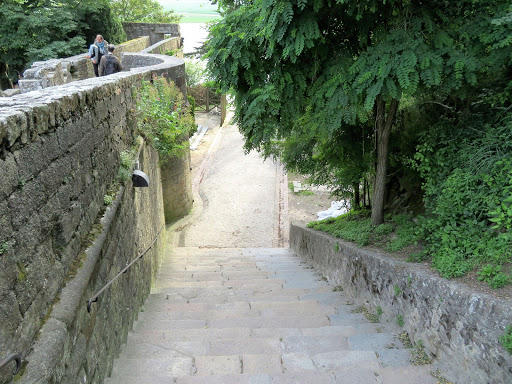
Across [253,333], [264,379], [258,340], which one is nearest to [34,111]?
[264,379]

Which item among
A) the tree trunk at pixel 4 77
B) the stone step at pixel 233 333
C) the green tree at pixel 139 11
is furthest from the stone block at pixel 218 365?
the green tree at pixel 139 11

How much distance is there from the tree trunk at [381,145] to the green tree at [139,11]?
2179cm

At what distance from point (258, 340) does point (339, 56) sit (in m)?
3.04

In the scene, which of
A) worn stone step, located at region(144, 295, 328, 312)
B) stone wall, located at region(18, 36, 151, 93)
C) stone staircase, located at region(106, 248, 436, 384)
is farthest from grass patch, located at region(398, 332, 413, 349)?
stone wall, located at region(18, 36, 151, 93)

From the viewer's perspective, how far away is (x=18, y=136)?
2.17m

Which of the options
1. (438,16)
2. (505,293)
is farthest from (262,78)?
(505,293)

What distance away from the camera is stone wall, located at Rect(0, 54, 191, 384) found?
2057mm

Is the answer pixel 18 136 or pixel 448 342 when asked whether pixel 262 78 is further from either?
pixel 448 342

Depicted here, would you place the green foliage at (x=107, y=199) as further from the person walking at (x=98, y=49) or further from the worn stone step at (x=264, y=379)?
the person walking at (x=98, y=49)

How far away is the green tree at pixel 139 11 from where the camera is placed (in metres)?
23.1

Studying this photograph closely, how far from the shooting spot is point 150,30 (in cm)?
2172

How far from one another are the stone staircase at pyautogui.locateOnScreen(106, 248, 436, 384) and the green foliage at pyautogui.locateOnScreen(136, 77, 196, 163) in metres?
3.04

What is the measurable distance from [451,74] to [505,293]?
2.01 meters

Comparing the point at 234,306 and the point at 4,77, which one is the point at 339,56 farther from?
the point at 4,77
